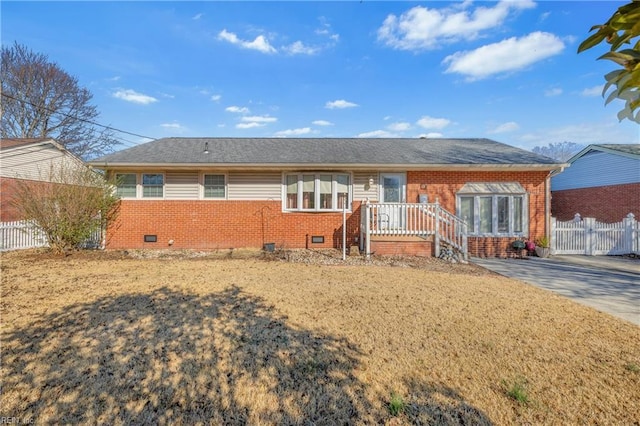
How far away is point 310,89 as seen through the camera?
56.9 ft

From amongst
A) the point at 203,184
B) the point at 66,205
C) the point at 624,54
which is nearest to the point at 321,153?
the point at 203,184

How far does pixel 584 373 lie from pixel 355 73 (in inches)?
626

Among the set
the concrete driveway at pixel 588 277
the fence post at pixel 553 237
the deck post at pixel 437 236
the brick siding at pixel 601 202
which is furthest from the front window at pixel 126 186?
the brick siding at pixel 601 202

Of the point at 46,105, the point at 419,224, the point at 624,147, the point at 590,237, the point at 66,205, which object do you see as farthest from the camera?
the point at 46,105

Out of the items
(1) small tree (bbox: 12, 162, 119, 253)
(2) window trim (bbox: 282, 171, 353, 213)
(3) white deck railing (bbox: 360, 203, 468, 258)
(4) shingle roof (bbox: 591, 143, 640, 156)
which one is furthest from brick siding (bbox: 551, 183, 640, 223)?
(1) small tree (bbox: 12, 162, 119, 253)

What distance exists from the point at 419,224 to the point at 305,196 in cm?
409

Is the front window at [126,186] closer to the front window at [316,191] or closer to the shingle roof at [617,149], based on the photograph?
the front window at [316,191]

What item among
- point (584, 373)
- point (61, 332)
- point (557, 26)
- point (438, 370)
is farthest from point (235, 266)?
point (557, 26)

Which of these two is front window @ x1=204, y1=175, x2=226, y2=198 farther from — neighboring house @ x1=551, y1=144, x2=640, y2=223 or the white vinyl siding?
neighboring house @ x1=551, y1=144, x2=640, y2=223

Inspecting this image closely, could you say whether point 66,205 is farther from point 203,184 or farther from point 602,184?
point 602,184

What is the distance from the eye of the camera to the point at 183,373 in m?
2.73

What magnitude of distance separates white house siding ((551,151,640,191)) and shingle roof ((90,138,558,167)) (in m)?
6.68

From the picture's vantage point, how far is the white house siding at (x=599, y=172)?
1349 cm

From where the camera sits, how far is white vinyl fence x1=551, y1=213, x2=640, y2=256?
1009 cm
